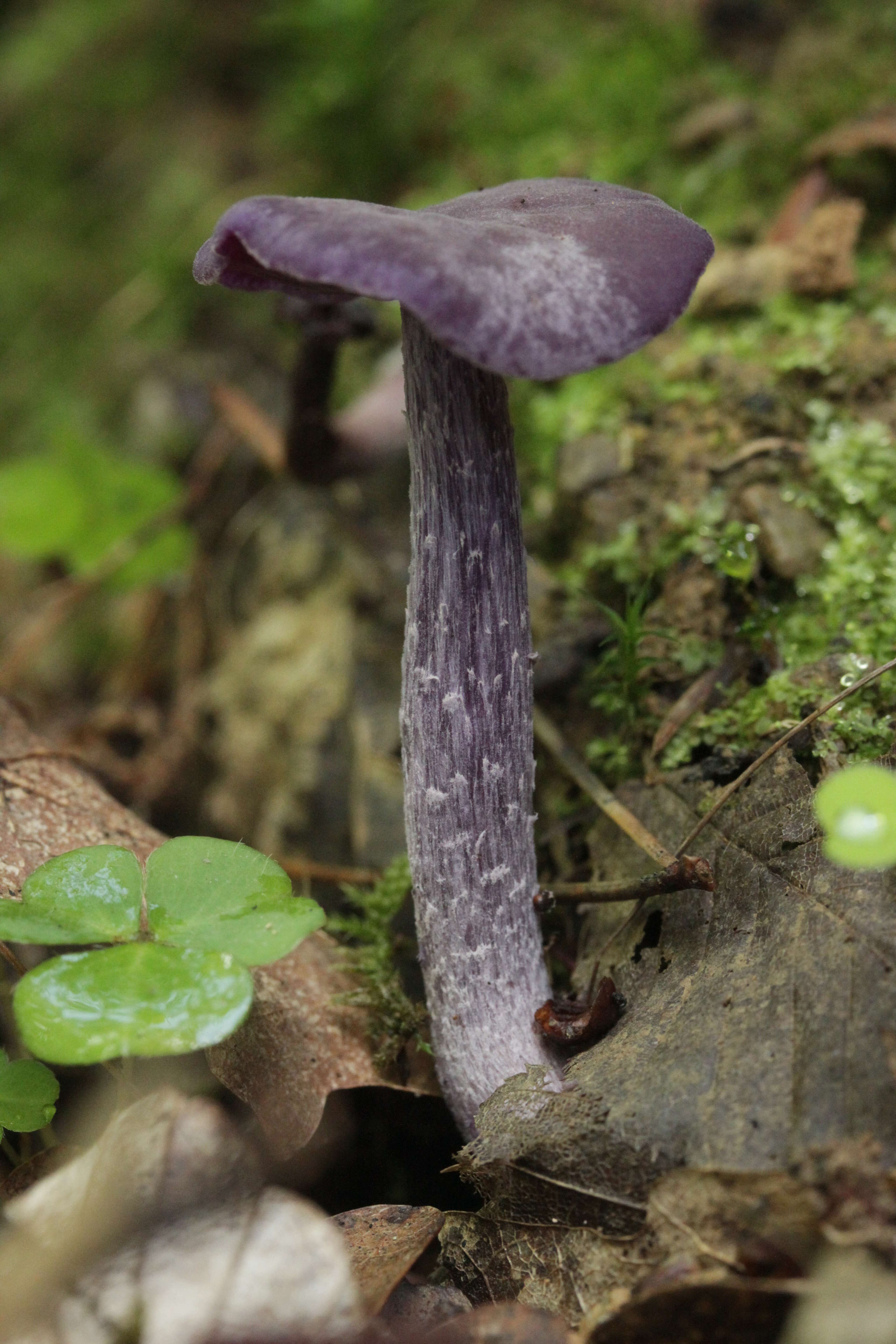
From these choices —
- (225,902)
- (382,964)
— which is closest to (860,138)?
(382,964)

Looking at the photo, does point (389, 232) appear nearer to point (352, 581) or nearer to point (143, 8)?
point (352, 581)

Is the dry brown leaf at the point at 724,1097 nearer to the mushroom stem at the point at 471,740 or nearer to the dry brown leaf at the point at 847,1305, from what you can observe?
the dry brown leaf at the point at 847,1305

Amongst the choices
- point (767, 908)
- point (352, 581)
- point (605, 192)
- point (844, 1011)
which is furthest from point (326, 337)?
point (844, 1011)

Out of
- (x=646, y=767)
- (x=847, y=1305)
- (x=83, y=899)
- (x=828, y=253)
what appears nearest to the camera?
(x=847, y=1305)

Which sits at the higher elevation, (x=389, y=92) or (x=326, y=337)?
(x=389, y=92)

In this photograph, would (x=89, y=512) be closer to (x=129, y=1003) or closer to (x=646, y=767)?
(x=646, y=767)

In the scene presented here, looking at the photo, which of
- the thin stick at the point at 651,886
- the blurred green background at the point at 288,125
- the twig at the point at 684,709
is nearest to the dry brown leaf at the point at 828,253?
the blurred green background at the point at 288,125
